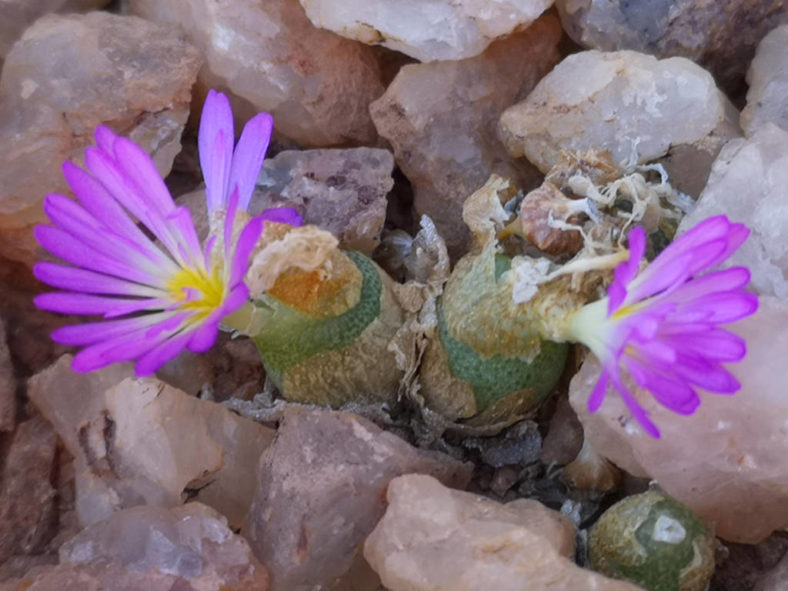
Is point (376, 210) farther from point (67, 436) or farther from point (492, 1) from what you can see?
point (67, 436)

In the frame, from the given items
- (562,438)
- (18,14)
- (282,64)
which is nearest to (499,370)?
(562,438)

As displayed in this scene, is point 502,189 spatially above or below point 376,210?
above

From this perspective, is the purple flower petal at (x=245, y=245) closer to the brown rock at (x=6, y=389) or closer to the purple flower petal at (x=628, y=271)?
the purple flower petal at (x=628, y=271)

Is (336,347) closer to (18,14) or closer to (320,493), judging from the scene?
(320,493)

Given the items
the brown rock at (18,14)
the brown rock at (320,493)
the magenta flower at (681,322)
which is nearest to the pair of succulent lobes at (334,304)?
the magenta flower at (681,322)

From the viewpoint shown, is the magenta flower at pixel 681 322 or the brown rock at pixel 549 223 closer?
the magenta flower at pixel 681 322

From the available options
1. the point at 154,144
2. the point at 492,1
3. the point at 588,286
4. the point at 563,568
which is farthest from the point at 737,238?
the point at 154,144
